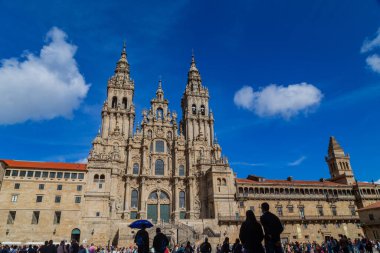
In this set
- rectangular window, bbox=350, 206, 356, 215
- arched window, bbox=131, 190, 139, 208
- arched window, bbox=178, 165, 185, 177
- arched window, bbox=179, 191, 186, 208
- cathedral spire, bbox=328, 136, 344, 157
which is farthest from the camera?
cathedral spire, bbox=328, 136, 344, 157

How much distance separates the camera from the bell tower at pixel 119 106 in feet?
184

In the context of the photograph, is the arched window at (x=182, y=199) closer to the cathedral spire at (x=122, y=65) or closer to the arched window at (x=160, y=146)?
the arched window at (x=160, y=146)

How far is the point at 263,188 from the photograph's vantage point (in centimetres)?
5312

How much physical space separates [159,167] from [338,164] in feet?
135

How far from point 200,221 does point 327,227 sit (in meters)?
24.2

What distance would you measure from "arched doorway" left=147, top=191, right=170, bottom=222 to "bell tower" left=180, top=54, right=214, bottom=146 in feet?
42.7

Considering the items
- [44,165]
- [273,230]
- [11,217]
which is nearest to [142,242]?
[273,230]

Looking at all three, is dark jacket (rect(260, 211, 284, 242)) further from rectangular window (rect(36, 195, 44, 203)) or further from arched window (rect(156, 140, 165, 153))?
arched window (rect(156, 140, 165, 153))

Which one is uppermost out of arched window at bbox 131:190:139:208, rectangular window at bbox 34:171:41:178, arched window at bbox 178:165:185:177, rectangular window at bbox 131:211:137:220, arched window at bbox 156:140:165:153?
arched window at bbox 156:140:165:153

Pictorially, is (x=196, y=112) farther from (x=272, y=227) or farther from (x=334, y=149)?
(x=272, y=227)

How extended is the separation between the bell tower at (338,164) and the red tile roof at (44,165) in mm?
53916

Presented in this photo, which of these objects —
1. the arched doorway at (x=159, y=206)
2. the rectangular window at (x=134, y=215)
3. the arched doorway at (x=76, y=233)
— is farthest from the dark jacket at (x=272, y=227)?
the arched doorway at (x=159, y=206)

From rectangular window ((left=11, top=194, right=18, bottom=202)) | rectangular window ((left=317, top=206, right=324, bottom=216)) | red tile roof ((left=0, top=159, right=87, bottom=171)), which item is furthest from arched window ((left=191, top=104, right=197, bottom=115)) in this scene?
rectangular window ((left=11, top=194, right=18, bottom=202))

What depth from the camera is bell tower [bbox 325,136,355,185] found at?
6250 centimetres
